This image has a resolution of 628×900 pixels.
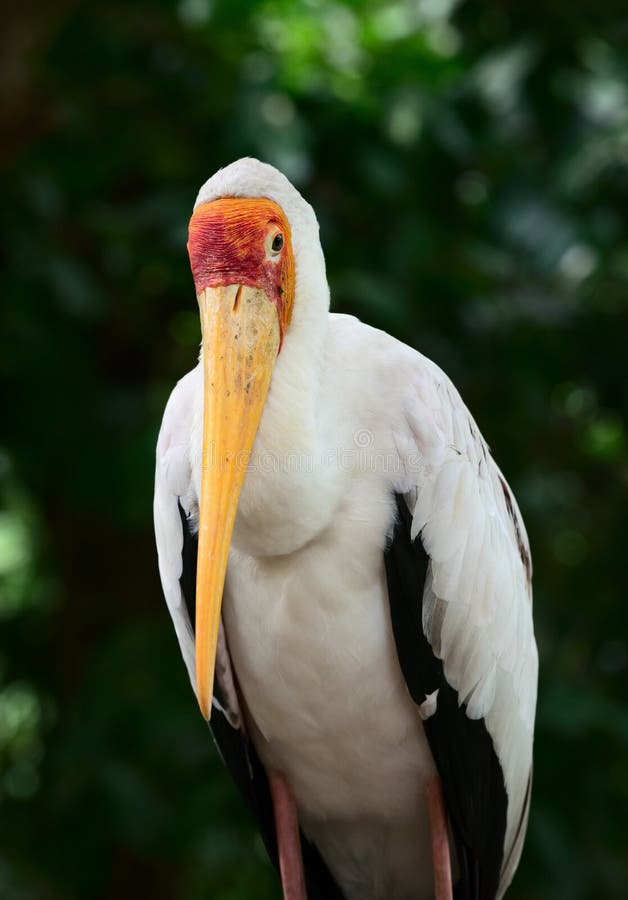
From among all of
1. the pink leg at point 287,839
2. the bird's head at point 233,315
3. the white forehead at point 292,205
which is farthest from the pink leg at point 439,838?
the white forehead at point 292,205

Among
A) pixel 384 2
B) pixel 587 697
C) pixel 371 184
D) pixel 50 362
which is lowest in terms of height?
pixel 587 697

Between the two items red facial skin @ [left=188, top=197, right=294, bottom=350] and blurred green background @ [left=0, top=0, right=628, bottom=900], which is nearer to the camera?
red facial skin @ [left=188, top=197, right=294, bottom=350]

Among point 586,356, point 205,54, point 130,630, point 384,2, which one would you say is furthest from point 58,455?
point 384,2

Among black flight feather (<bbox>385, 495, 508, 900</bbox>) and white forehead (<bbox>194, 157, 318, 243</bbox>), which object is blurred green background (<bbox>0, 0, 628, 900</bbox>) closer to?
black flight feather (<bbox>385, 495, 508, 900</bbox>)

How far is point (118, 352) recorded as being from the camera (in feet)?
17.5

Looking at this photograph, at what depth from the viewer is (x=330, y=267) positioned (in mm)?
4176

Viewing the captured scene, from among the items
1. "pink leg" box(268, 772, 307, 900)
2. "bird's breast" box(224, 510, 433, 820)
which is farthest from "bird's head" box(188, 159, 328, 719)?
"pink leg" box(268, 772, 307, 900)

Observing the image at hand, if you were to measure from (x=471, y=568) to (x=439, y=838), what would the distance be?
0.61 meters

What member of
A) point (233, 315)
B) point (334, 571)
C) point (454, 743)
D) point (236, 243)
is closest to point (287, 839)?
point (454, 743)

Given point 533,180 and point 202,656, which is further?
point 533,180

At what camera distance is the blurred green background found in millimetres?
4188

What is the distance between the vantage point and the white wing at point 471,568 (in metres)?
2.62

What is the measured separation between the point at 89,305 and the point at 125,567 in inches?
59.8

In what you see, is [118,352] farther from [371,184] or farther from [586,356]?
[586,356]
